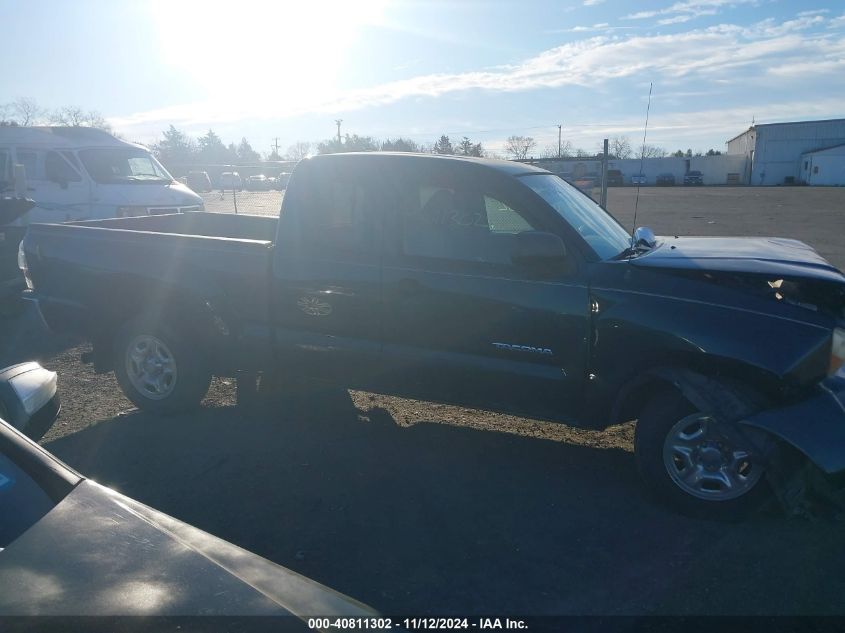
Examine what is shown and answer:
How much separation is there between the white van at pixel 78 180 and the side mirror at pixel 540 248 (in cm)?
1141

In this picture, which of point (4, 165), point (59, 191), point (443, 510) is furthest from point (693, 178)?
point (443, 510)

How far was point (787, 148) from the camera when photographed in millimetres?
68500

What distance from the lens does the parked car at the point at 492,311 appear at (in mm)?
3941

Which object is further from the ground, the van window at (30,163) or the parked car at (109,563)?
the van window at (30,163)

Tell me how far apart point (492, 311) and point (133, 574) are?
2959 millimetres

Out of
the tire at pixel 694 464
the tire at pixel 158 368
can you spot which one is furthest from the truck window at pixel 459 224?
the tire at pixel 158 368

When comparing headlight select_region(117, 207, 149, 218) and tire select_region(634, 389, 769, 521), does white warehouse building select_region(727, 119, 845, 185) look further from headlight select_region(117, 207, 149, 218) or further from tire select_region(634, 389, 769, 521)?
tire select_region(634, 389, 769, 521)

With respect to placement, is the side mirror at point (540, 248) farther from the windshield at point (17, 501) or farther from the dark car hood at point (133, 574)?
the windshield at point (17, 501)

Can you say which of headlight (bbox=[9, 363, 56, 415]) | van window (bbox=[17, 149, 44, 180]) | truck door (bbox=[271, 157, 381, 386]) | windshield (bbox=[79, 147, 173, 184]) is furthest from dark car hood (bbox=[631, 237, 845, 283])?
van window (bbox=[17, 149, 44, 180])

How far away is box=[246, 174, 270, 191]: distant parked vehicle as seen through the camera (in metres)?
32.9

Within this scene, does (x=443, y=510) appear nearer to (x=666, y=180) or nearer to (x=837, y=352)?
(x=837, y=352)

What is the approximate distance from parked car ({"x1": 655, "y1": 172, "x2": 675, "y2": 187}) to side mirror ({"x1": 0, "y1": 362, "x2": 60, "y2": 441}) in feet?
214

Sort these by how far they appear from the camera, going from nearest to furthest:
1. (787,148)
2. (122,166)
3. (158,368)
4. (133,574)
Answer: (133,574) < (158,368) < (122,166) < (787,148)

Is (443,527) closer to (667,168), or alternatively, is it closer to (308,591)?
(308,591)
